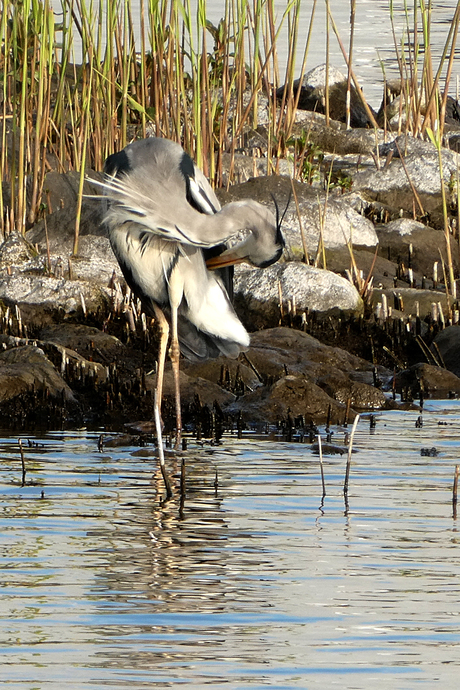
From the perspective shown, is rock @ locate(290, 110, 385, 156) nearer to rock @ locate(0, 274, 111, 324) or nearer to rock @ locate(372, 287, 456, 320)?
rock @ locate(372, 287, 456, 320)

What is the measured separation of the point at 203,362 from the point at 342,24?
3023 cm

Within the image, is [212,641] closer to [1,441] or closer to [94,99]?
[1,441]

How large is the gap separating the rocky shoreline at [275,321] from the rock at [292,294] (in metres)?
0.01

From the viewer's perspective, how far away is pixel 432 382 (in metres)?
8.69

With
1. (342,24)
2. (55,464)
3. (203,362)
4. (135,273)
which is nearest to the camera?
(55,464)

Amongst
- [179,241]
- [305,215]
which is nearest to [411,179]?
[305,215]

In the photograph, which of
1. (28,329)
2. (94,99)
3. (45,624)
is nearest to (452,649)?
(45,624)

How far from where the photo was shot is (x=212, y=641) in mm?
3467

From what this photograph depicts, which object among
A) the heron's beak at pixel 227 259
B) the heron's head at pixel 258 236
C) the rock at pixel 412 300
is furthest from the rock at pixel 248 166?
the heron's head at pixel 258 236

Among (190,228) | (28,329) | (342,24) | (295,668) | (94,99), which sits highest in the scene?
(342,24)

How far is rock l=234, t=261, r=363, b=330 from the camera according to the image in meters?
10.3

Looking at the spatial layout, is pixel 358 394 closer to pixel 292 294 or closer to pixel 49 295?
pixel 292 294

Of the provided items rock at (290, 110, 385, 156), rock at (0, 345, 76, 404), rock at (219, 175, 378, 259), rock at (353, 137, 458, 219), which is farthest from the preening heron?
rock at (290, 110, 385, 156)

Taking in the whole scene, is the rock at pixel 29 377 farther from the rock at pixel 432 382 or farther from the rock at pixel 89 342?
the rock at pixel 432 382
